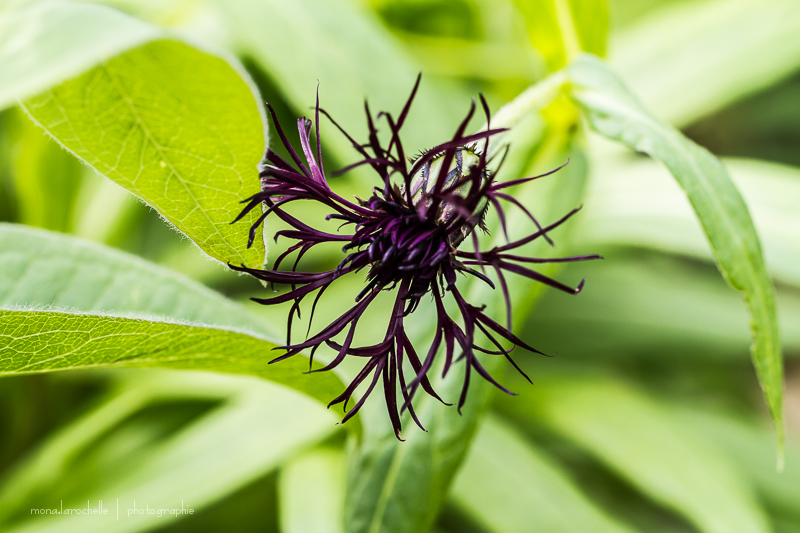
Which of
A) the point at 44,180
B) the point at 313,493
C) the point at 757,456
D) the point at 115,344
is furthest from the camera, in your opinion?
the point at 757,456

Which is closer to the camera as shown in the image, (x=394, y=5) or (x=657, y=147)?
(x=657, y=147)

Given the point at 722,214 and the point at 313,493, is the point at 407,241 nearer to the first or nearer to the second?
the point at 722,214

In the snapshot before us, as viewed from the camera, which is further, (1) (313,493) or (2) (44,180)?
(2) (44,180)

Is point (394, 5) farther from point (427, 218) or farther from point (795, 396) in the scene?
point (795, 396)

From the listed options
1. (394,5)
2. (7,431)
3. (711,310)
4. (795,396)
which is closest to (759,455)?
(711,310)

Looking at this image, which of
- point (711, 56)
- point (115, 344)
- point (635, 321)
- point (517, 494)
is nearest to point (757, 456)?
point (635, 321)
